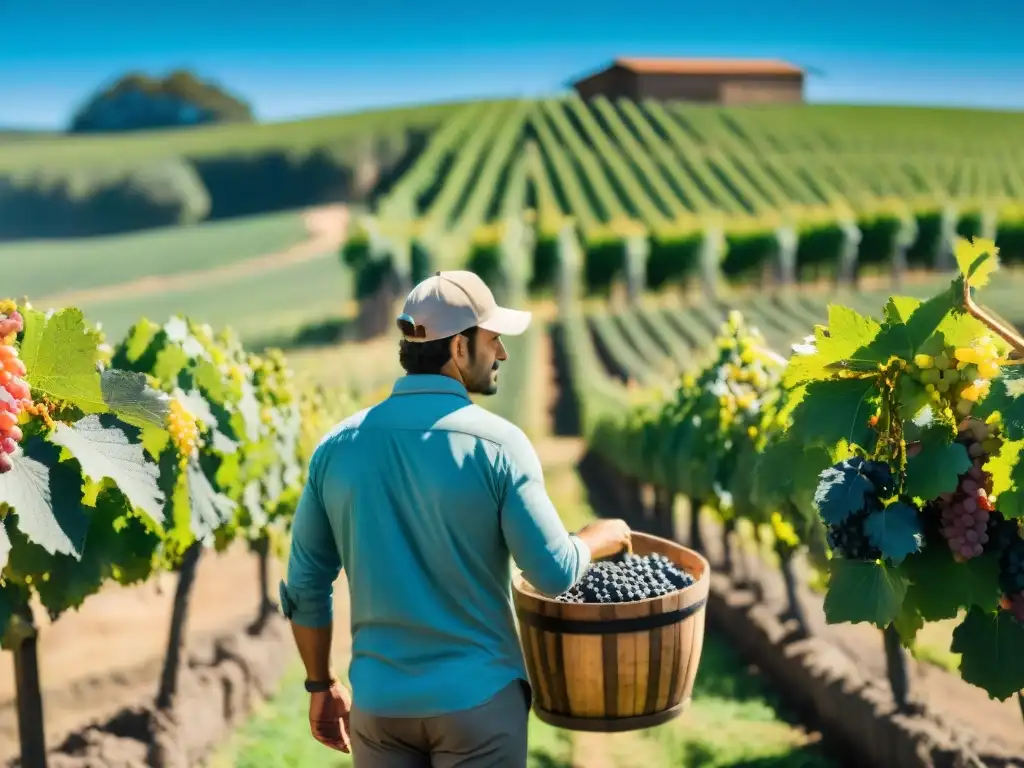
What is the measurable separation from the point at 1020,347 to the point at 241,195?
80436 millimetres

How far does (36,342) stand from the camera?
365cm

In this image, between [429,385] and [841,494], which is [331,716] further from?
[841,494]

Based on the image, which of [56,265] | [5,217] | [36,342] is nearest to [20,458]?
[36,342]

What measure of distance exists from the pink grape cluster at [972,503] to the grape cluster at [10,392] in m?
2.81

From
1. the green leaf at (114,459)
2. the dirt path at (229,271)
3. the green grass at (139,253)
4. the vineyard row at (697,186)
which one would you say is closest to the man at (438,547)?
the green leaf at (114,459)

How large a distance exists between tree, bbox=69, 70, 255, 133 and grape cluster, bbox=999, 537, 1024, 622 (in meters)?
115

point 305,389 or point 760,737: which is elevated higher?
point 305,389

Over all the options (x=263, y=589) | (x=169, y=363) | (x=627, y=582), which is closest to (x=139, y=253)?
(x=263, y=589)

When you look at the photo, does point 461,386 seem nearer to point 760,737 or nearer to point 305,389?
point 760,737

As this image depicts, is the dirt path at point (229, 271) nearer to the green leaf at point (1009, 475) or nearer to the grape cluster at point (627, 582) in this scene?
the grape cluster at point (627, 582)

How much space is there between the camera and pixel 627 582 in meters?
3.94

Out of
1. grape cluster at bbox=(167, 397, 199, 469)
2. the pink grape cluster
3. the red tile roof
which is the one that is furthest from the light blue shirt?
the red tile roof

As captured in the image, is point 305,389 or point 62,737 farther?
point 305,389

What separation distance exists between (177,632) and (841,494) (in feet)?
16.7
